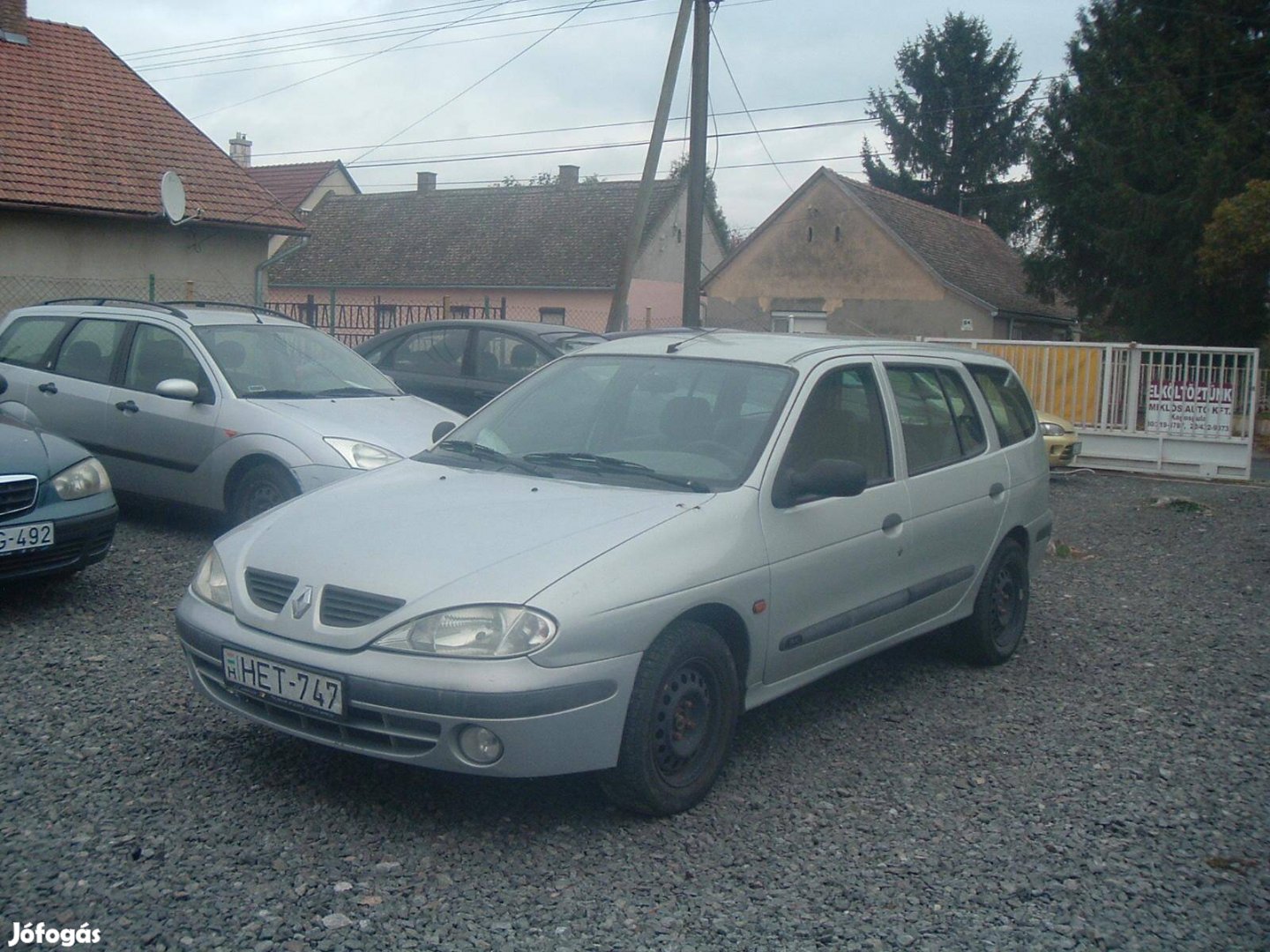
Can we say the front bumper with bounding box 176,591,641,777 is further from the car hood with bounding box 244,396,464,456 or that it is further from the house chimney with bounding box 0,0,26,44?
the house chimney with bounding box 0,0,26,44

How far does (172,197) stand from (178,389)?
9.83 meters

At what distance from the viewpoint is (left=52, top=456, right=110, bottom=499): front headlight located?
643cm

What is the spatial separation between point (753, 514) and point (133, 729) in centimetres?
252

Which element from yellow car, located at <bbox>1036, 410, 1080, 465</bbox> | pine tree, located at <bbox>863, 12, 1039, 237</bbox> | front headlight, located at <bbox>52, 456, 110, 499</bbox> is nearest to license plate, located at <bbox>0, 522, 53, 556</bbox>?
front headlight, located at <bbox>52, 456, 110, 499</bbox>

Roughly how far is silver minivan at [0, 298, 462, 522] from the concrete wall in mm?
6980

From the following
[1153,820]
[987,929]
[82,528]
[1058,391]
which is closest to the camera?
[987,929]

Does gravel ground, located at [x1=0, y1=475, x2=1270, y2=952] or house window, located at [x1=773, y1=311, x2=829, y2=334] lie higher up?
house window, located at [x1=773, y1=311, x2=829, y2=334]

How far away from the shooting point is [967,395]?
21.4 ft

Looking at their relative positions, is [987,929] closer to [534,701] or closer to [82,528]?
[534,701]

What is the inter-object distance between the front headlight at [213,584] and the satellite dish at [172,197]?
13.4m

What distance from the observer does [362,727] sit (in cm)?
389

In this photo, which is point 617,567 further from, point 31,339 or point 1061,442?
point 1061,442

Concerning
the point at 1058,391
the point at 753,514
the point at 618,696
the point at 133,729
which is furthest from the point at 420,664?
the point at 1058,391

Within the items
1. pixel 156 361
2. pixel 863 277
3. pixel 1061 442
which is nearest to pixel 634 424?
pixel 156 361
